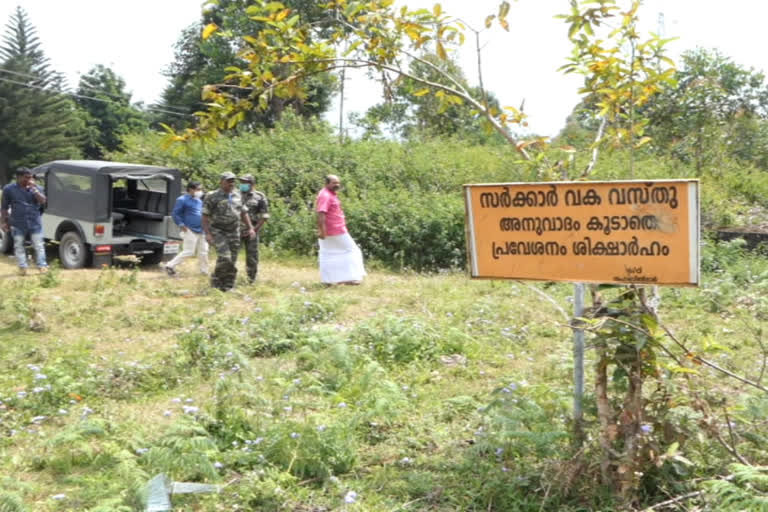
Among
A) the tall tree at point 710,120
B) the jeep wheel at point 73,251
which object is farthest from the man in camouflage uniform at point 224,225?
the tall tree at point 710,120

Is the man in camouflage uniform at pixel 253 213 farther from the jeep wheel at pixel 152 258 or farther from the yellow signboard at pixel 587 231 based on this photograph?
the yellow signboard at pixel 587 231

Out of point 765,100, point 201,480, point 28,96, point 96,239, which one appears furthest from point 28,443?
point 28,96

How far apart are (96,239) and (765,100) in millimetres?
21890

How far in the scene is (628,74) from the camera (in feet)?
15.8

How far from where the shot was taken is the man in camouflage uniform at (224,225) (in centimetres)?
1113

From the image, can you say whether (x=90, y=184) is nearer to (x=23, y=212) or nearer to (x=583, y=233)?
(x=23, y=212)

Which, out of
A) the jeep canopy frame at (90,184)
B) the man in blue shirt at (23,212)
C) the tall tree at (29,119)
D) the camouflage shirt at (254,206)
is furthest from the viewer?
the tall tree at (29,119)

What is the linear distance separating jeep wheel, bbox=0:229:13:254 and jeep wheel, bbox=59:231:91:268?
1490 mm

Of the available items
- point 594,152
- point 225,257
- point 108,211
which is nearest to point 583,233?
point 594,152

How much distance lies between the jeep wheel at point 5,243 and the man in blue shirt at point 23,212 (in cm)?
286

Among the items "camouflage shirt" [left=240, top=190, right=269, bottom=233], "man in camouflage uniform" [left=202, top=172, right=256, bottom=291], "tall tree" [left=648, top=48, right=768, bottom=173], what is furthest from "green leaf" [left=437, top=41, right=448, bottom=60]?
"tall tree" [left=648, top=48, right=768, bottom=173]

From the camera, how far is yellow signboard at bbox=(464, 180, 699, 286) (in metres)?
3.88

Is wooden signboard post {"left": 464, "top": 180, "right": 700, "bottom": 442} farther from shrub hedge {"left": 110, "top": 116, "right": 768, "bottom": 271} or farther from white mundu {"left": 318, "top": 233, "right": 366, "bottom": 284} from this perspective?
shrub hedge {"left": 110, "top": 116, "right": 768, "bottom": 271}

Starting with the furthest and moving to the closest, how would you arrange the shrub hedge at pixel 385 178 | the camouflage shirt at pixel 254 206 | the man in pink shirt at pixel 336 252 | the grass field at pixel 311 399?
the shrub hedge at pixel 385 178 → the camouflage shirt at pixel 254 206 → the man in pink shirt at pixel 336 252 → the grass field at pixel 311 399
